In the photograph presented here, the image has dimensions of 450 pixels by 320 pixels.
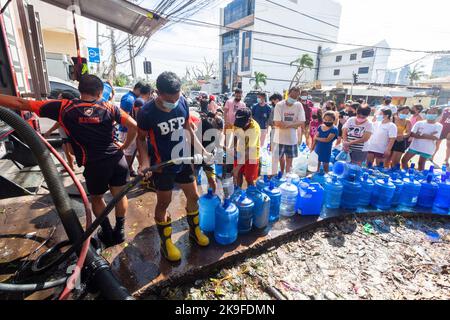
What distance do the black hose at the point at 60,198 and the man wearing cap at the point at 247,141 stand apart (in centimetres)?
224

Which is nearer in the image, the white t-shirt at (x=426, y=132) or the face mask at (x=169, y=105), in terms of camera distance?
the face mask at (x=169, y=105)

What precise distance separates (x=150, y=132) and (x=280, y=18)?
184 feet

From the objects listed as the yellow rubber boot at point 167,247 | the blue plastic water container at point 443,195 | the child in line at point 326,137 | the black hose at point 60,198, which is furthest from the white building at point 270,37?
the black hose at point 60,198

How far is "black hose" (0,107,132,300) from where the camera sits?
197 cm

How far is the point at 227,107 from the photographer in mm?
6605

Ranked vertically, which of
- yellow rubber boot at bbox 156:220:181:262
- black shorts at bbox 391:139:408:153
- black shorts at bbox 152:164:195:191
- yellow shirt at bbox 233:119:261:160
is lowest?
yellow rubber boot at bbox 156:220:181:262

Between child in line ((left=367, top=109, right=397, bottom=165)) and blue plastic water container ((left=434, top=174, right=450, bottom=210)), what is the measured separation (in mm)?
1116

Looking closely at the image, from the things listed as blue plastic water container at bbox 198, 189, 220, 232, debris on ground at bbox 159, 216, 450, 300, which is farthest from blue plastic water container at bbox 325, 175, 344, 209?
blue plastic water container at bbox 198, 189, 220, 232

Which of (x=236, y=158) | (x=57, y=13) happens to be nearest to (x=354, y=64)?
(x=57, y=13)

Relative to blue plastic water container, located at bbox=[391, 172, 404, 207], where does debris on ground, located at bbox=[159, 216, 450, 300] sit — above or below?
below

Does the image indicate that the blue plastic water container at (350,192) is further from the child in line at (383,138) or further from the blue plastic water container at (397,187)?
the child in line at (383,138)

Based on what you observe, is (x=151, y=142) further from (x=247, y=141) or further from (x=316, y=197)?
(x=316, y=197)

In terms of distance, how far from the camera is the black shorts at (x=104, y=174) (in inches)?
94.3

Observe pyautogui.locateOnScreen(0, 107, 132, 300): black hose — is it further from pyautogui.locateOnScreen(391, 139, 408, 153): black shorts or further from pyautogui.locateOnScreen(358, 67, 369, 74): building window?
pyautogui.locateOnScreen(358, 67, 369, 74): building window
